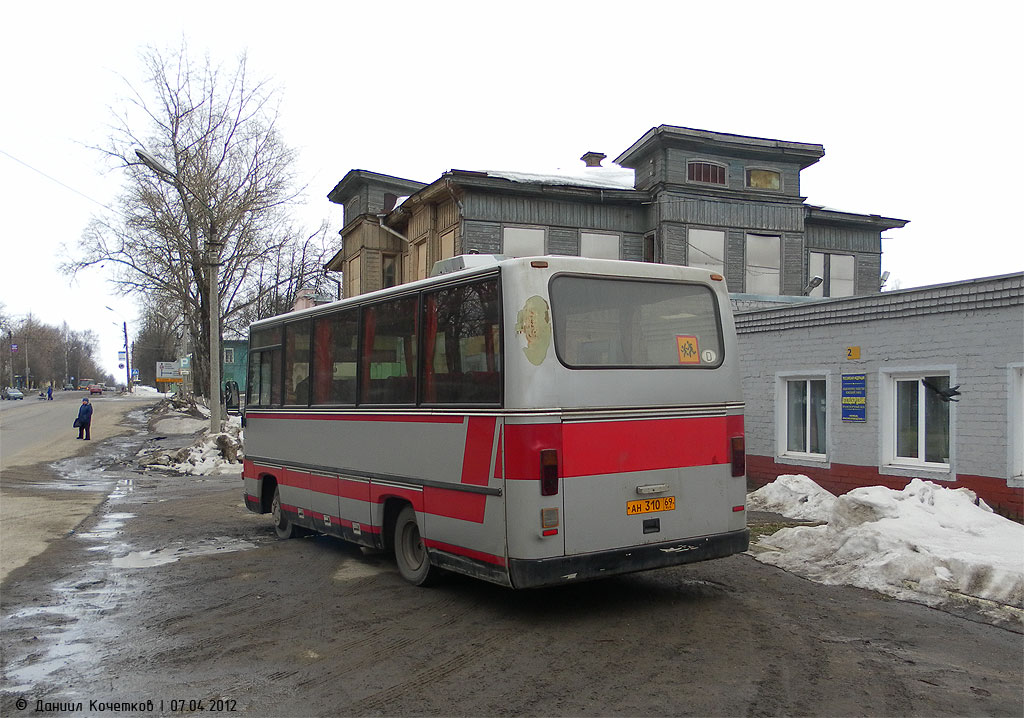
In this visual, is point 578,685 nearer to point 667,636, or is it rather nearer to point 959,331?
point 667,636

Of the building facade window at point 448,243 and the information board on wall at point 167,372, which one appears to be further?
the information board on wall at point 167,372

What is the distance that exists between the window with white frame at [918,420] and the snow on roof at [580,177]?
52.7ft

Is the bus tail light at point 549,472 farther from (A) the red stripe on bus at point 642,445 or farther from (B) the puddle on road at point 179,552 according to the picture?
(B) the puddle on road at point 179,552

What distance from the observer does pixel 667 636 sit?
6445 millimetres

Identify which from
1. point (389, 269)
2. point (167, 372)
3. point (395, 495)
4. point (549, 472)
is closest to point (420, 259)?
point (389, 269)

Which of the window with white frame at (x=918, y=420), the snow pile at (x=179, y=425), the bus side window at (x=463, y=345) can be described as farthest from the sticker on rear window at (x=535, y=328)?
the snow pile at (x=179, y=425)

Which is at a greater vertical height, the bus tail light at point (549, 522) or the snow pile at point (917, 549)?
the bus tail light at point (549, 522)

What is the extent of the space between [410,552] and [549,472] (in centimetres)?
251

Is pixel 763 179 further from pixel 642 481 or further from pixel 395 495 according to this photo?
pixel 642 481

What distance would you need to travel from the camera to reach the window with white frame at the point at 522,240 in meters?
27.0

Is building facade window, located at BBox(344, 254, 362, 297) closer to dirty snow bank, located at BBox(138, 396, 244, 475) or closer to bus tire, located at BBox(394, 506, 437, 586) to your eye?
dirty snow bank, located at BBox(138, 396, 244, 475)

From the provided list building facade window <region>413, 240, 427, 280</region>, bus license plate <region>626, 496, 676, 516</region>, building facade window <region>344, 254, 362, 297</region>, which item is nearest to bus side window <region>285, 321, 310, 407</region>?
bus license plate <region>626, 496, 676, 516</region>

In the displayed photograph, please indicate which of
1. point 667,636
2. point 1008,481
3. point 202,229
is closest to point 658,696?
point 667,636

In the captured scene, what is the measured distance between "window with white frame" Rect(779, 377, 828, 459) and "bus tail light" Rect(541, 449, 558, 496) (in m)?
8.31
